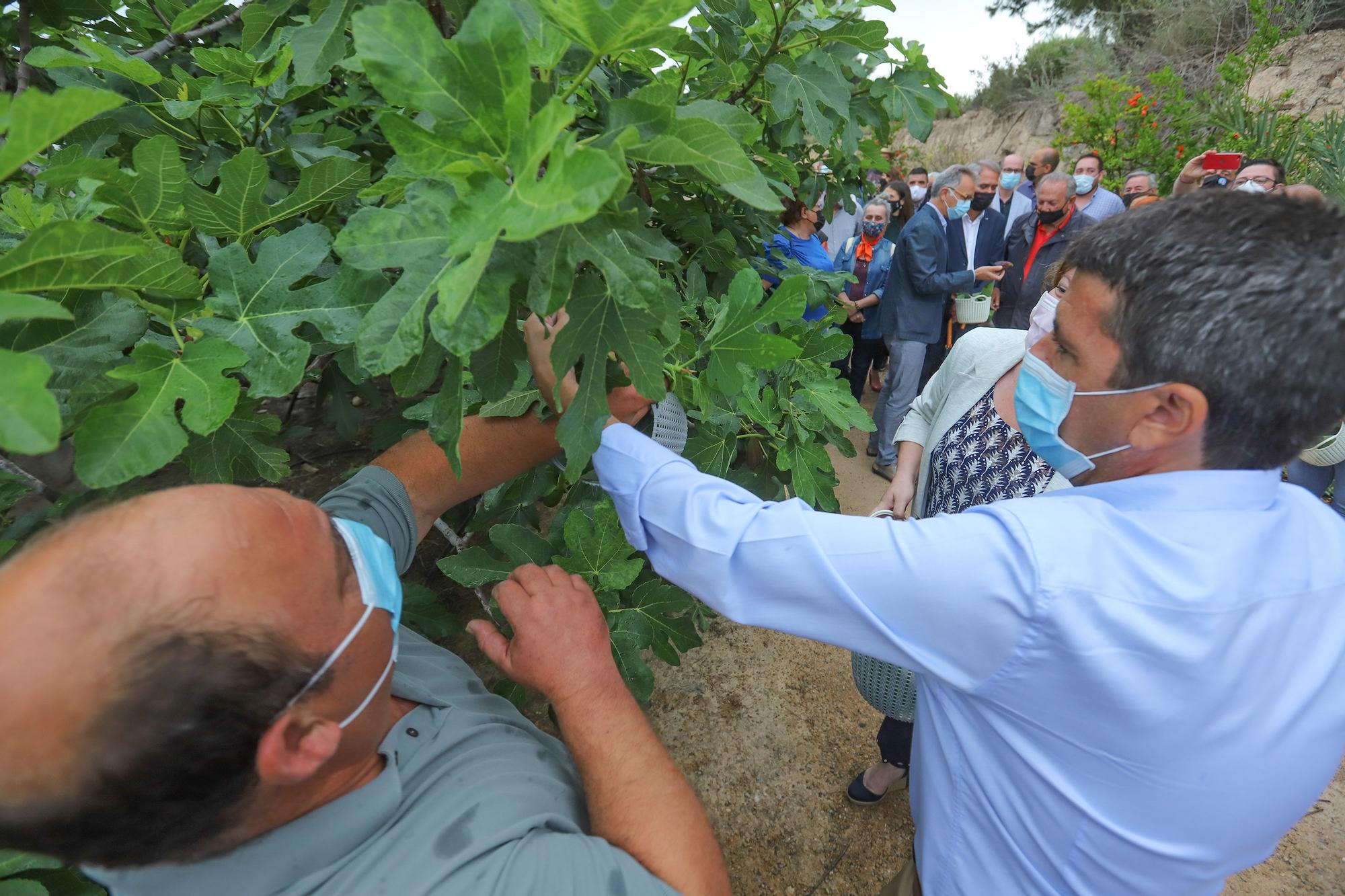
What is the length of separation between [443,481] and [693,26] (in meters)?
1.28

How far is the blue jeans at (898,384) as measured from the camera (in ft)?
16.2

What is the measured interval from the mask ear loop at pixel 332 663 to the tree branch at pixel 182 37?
1.44 meters

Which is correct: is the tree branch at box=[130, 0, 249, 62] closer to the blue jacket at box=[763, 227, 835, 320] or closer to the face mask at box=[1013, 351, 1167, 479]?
the face mask at box=[1013, 351, 1167, 479]

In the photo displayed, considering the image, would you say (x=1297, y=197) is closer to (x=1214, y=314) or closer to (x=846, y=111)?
(x=1214, y=314)

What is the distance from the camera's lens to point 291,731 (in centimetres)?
89

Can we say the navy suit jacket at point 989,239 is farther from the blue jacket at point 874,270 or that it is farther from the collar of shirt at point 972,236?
the blue jacket at point 874,270

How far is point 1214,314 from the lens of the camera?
101 centimetres

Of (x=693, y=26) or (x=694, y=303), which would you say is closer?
(x=693, y=26)

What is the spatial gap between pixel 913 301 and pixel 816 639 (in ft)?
14.0

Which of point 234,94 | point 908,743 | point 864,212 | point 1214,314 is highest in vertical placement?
point 1214,314

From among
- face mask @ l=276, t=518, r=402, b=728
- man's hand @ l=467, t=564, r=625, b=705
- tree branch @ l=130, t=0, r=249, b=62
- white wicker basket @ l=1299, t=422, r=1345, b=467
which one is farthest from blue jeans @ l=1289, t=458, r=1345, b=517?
tree branch @ l=130, t=0, r=249, b=62

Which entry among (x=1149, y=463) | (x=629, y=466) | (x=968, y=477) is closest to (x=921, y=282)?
(x=968, y=477)

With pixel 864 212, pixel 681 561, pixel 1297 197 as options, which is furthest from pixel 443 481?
pixel 864 212

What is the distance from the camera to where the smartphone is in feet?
17.1
